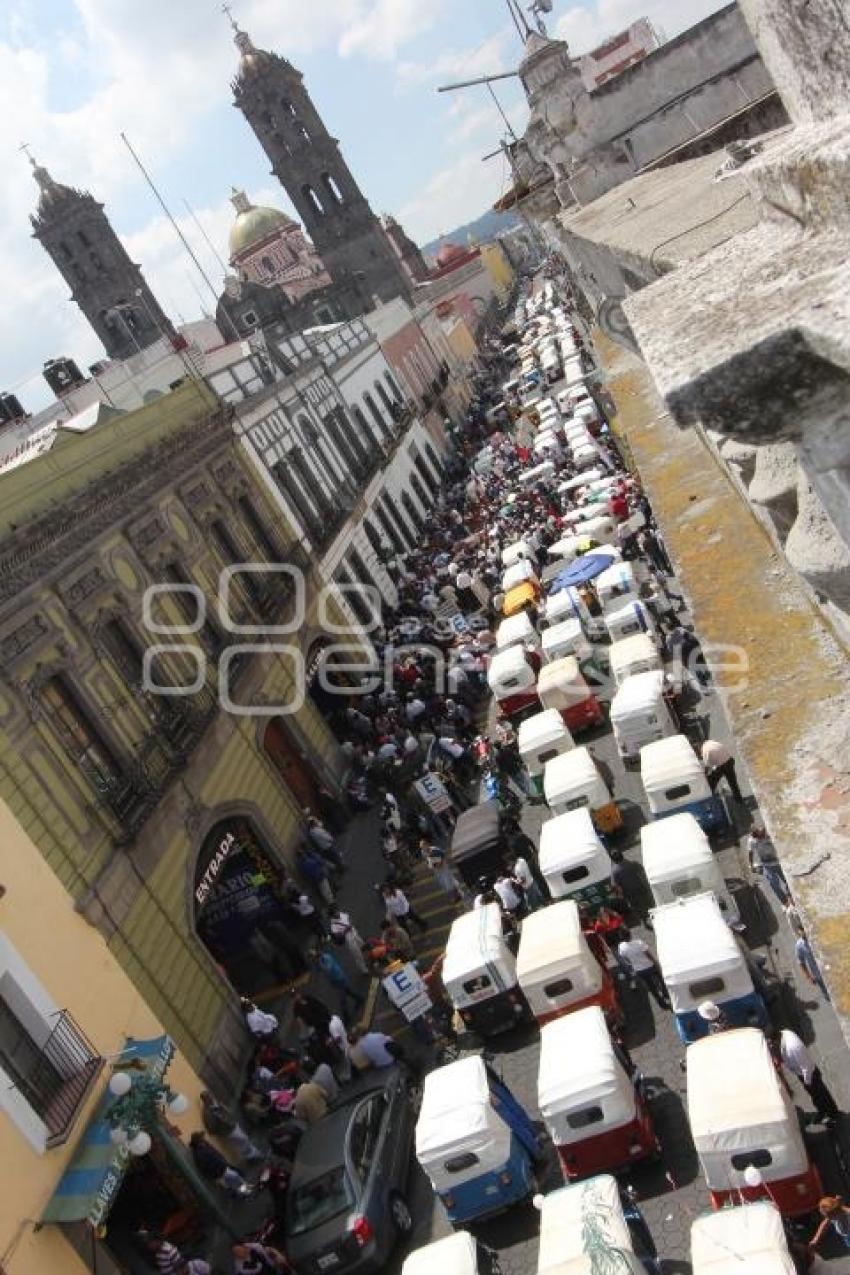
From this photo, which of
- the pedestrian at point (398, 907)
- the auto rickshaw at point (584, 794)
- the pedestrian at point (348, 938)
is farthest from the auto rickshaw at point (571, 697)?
the pedestrian at point (348, 938)

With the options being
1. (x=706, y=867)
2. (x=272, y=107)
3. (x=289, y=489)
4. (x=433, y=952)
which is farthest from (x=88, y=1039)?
(x=272, y=107)

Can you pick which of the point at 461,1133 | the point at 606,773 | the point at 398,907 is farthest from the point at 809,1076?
the point at 606,773

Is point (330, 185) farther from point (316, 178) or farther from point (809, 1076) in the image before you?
point (809, 1076)

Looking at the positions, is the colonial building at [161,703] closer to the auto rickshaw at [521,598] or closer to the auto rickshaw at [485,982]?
the auto rickshaw at [485,982]

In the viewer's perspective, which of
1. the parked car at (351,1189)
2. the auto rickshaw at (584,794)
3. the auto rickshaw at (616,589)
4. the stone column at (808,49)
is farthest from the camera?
the auto rickshaw at (616,589)

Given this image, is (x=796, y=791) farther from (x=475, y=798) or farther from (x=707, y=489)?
(x=475, y=798)

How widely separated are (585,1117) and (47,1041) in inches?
284

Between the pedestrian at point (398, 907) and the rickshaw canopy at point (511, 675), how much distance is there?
7.26 meters

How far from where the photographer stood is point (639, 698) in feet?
66.3

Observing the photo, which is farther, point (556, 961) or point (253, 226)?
point (253, 226)

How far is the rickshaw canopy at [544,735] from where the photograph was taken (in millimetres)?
21547

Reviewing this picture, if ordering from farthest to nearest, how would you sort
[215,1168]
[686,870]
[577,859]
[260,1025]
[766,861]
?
[260,1025], [577,859], [215,1168], [686,870], [766,861]

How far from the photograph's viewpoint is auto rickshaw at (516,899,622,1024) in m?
14.8

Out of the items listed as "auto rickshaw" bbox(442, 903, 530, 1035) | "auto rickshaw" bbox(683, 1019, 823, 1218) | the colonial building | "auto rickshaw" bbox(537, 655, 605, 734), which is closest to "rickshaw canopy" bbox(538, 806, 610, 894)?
"auto rickshaw" bbox(442, 903, 530, 1035)
